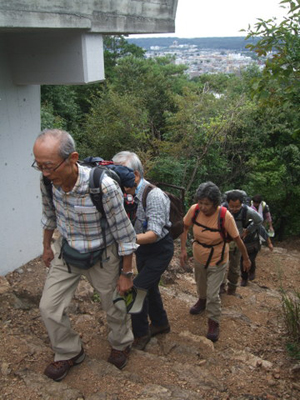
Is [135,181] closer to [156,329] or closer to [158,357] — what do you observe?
[158,357]

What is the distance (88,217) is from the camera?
257 cm

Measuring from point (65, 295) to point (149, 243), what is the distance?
775 mm

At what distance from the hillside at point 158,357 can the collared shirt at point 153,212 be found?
113 centimetres

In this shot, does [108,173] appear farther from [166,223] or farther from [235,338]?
[235,338]

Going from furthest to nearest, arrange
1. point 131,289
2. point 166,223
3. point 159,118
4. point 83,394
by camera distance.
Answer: point 159,118 < point 166,223 < point 131,289 < point 83,394

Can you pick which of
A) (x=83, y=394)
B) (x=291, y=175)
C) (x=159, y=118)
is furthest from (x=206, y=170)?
(x=83, y=394)

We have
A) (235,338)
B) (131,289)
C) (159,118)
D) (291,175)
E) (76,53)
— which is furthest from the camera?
Result: (159,118)

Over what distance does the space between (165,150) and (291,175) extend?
489 cm

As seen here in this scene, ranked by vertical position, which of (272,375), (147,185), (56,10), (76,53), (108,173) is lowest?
(272,375)

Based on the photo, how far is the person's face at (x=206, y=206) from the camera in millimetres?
3677

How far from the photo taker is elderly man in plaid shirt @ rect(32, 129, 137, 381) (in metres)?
2.39

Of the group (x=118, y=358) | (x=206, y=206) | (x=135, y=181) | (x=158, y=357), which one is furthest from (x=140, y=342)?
(x=135, y=181)

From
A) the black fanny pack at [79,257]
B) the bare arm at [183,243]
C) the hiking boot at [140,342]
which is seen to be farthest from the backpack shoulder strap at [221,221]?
the black fanny pack at [79,257]

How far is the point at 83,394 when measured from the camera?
2.65 metres
